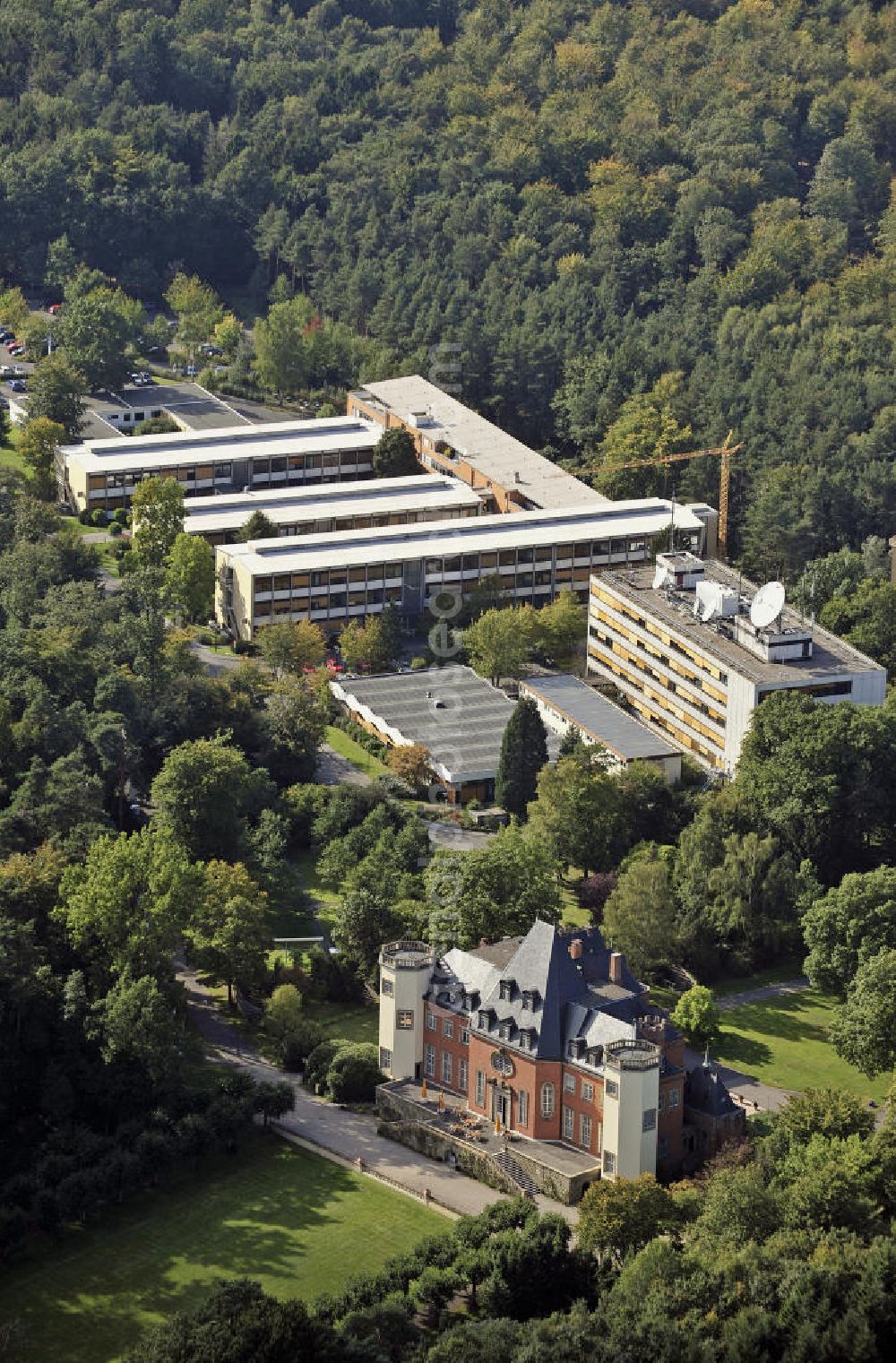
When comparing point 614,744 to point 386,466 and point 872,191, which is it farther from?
point 872,191

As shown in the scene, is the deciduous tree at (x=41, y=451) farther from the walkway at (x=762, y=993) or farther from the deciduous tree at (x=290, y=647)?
the walkway at (x=762, y=993)

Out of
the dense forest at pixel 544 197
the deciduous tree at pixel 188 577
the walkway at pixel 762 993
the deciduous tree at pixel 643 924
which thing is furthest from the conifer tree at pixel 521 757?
the dense forest at pixel 544 197

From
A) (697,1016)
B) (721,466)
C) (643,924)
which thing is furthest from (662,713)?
(721,466)

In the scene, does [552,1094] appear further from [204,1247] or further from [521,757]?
[521,757]

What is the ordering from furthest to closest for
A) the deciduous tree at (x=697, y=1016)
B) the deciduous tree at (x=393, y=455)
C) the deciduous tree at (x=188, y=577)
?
the deciduous tree at (x=393, y=455), the deciduous tree at (x=188, y=577), the deciduous tree at (x=697, y=1016)

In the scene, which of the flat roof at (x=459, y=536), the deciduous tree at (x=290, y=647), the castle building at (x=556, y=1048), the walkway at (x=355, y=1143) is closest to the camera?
the castle building at (x=556, y=1048)

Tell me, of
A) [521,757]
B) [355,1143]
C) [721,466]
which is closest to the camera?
[355,1143]
